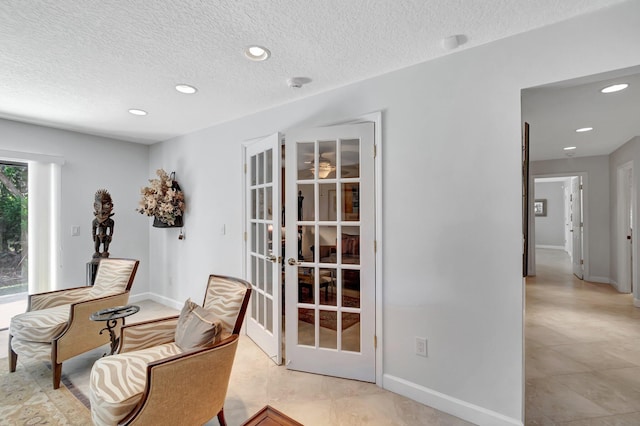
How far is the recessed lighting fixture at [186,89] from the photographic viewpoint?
242 cm

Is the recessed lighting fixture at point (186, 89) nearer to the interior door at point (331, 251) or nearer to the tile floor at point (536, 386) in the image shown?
the interior door at point (331, 251)

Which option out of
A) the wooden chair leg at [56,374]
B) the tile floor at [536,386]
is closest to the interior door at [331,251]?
the tile floor at [536,386]

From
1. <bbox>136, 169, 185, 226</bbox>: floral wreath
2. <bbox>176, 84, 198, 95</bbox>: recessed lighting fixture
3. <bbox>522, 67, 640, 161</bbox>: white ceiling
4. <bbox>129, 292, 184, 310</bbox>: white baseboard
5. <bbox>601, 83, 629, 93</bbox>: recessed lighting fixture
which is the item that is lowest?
<bbox>129, 292, 184, 310</bbox>: white baseboard

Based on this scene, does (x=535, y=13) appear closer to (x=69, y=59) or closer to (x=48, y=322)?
(x=69, y=59)

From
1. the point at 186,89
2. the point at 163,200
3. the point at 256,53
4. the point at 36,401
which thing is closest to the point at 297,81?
the point at 256,53

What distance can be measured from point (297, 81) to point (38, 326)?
110 inches

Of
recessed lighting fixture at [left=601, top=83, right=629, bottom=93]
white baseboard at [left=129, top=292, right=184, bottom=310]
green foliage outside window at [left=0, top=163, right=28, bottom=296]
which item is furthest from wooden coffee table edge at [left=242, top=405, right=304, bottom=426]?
green foliage outside window at [left=0, top=163, right=28, bottom=296]

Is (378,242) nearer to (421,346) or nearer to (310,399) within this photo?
(421,346)

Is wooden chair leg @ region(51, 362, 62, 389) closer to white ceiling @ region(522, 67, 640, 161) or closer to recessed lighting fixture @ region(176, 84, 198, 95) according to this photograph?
recessed lighting fixture @ region(176, 84, 198, 95)

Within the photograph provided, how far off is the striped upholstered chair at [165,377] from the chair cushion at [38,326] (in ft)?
2.85

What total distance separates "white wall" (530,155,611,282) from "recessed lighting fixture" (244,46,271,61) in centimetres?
623

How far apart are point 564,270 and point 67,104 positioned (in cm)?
916

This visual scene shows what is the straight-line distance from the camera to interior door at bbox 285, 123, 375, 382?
222 cm

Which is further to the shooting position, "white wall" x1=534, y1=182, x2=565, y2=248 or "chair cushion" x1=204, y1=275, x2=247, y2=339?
"white wall" x1=534, y1=182, x2=565, y2=248
